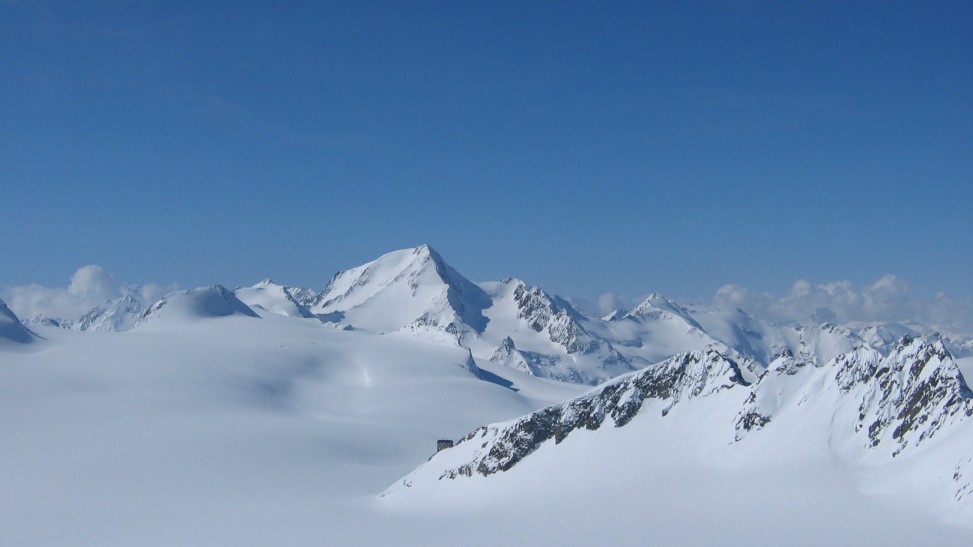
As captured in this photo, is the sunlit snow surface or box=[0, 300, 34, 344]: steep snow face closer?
the sunlit snow surface

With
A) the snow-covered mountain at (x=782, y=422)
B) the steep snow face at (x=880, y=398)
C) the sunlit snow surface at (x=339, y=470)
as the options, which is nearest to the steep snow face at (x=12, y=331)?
the sunlit snow surface at (x=339, y=470)

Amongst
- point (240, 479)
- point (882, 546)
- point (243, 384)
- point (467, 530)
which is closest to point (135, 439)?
point (240, 479)

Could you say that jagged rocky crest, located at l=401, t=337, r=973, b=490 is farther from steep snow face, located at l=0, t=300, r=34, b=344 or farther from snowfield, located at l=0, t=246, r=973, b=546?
steep snow face, located at l=0, t=300, r=34, b=344

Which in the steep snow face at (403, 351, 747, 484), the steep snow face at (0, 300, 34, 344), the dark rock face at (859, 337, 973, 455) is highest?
the steep snow face at (0, 300, 34, 344)

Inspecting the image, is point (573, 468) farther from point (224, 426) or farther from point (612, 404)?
point (224, 426)

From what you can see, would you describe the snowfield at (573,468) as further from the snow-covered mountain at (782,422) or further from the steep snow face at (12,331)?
the steep snow face at (12,331)

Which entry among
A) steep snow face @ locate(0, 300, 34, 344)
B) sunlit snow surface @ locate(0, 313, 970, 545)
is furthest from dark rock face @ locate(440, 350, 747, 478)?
steep snow face @ locate(0, 300, 34, 344)

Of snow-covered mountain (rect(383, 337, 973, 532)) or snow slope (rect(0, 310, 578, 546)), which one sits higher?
snow slope (rect(0, 310, 578, 546))
